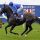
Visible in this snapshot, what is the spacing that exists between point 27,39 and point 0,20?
1.92m

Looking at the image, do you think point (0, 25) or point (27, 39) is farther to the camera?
point (0, 25)

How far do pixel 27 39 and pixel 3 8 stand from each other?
3.95 ft

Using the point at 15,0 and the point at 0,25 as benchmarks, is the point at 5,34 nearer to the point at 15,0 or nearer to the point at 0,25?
the point at 0,25

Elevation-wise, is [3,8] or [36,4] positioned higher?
[3,8]

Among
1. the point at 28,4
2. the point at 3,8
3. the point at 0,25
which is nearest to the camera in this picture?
the point at 3,8

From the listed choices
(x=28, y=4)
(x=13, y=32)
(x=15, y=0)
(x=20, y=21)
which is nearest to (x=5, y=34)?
(x=13, y=32)

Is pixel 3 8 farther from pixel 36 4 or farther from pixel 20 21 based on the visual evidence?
pixel 36 4

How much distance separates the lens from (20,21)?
5973 mm

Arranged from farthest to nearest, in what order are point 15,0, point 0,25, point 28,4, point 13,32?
point 28,4
point 15,0
point 0,25
point 13,32

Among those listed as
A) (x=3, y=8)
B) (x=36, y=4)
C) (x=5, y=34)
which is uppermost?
(x=3, y=8)

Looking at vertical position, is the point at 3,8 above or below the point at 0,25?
above

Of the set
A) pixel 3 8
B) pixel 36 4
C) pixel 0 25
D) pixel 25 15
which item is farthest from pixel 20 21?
pixel 36 4

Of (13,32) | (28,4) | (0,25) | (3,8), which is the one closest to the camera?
(3,8)

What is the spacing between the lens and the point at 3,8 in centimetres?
581
